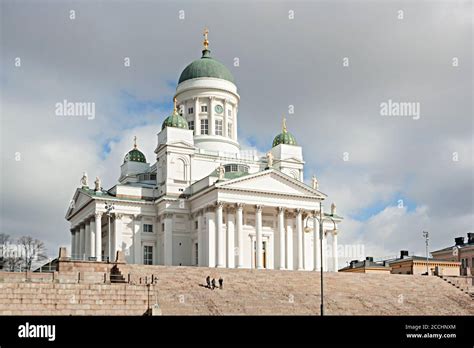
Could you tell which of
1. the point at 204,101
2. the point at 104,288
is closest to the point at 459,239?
the point at 204,101

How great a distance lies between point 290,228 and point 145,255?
1491 centimetres

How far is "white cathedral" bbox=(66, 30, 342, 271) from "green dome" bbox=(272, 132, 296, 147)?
463 centimetres

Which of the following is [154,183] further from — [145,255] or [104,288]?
[104,288]

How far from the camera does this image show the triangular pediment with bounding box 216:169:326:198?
65.3 m

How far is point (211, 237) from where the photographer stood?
6475 cm

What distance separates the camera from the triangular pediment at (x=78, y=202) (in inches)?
2817

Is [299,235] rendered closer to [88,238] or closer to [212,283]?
[88,238]

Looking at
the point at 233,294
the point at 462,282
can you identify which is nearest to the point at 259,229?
the point at 462,282

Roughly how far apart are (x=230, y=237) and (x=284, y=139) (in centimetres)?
1972

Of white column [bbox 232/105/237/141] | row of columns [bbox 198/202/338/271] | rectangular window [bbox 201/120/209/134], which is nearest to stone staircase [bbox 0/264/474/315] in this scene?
row of columns [bbox 198/202/338/271]

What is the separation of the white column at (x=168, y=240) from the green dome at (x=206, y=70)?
787 inches

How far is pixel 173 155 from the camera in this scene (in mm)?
71250

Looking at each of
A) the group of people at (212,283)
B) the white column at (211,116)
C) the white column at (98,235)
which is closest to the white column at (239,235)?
the white column at (98,235)
